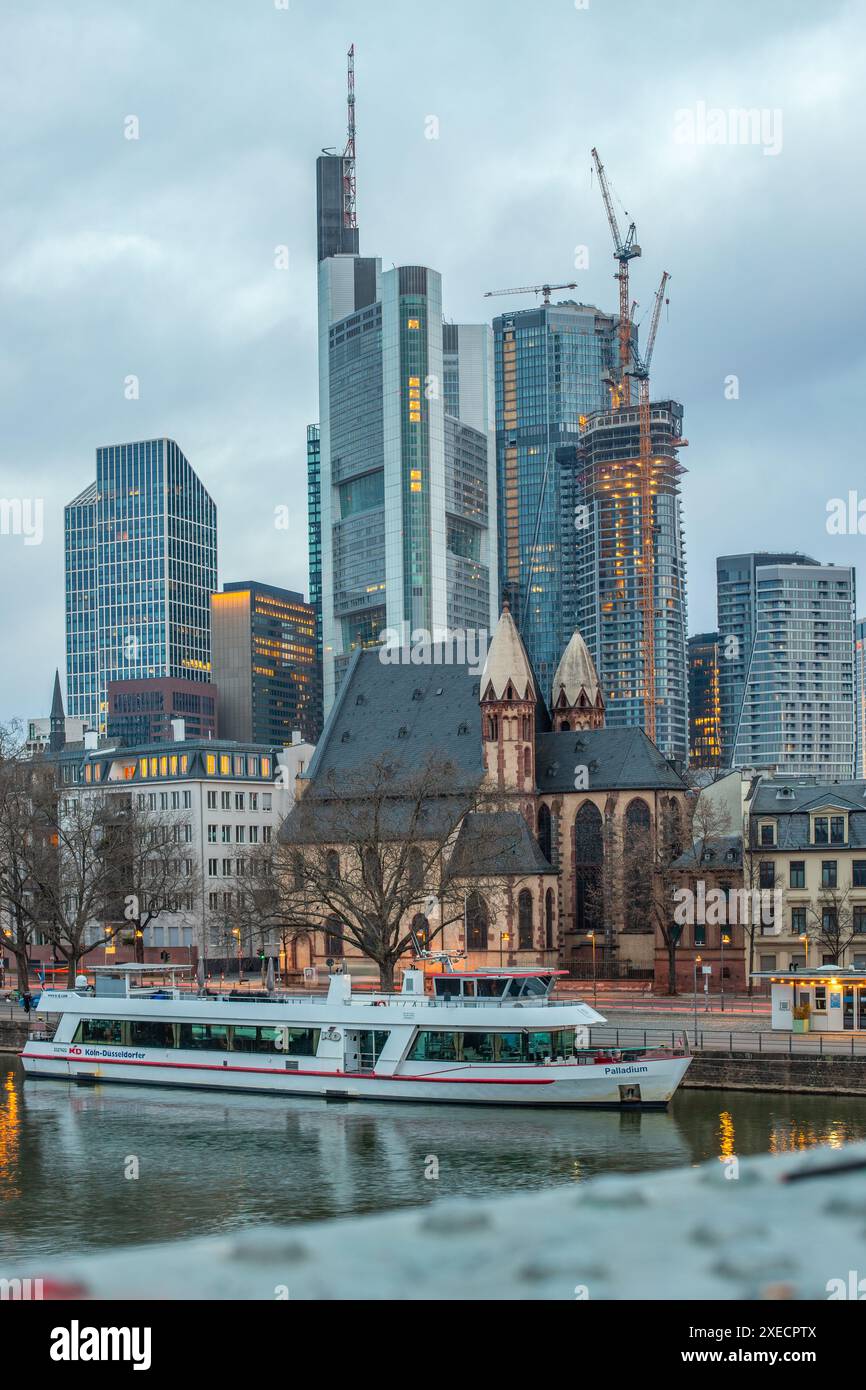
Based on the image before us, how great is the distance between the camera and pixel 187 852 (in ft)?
422

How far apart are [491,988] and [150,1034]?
54.5 feet

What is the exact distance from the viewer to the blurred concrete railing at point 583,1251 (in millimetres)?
11883

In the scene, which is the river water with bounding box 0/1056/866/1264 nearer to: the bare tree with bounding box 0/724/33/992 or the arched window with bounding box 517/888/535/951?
the bare tree with bounding box 0/724/33/992

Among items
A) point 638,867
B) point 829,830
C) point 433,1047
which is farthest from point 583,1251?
point 638,867

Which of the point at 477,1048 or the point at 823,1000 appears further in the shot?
the point at 823,1000

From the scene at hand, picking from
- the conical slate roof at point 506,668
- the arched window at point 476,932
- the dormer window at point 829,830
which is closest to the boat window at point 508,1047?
the dormer window at point 829,830

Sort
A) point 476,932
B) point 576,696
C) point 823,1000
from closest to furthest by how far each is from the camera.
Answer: point 823,1000
point 476,932
point 576,696

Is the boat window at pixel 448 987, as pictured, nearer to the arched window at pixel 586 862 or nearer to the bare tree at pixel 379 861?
the bare tree at pixel 379 861

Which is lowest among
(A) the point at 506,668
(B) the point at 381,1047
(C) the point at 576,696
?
(B) the point at 381,1047

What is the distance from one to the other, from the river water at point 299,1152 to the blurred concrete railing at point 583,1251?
25.8 metres

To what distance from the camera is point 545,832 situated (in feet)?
377

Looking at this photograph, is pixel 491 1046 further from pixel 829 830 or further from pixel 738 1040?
pixel 829 830

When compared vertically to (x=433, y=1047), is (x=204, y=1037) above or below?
below
